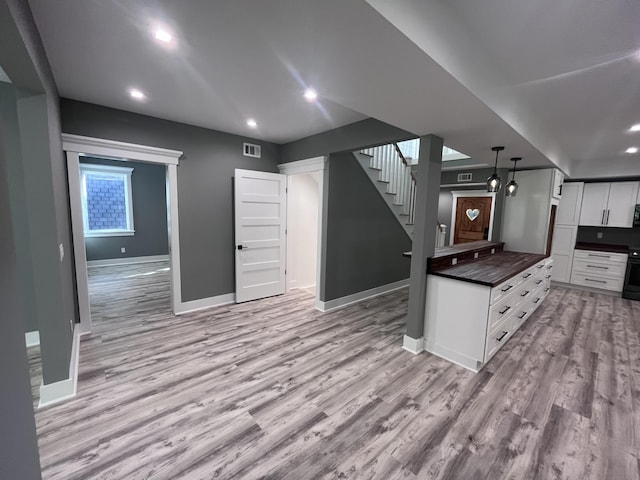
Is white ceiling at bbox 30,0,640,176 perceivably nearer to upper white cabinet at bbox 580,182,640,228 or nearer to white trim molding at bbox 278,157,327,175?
white trim molding at bbox 278,157,327,175

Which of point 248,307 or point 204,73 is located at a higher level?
point 204,73

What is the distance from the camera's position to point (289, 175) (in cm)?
454

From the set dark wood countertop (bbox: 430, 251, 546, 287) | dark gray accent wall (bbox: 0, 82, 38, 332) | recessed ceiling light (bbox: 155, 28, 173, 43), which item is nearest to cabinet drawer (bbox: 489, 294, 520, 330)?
dark wood countertop (bbox: 430, 251, 546, 287)

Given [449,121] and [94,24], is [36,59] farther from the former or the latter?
[449,121]

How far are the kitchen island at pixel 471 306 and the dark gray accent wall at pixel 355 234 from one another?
1.52 m

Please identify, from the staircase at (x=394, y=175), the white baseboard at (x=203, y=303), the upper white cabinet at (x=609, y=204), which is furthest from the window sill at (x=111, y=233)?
the upper white cabinet at (x=609, y=204)

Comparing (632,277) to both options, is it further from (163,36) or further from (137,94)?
(137,94)

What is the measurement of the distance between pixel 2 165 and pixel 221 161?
10.8 ft

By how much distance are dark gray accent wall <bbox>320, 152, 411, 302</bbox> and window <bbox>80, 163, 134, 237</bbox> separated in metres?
5.92

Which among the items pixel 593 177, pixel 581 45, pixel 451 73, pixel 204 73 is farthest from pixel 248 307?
pixel 593 177

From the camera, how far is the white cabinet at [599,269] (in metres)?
5.05

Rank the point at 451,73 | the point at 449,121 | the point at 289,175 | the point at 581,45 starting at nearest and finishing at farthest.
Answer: the point at 451,73, the point at 581,45, the point at 449,121, the point at 289,175

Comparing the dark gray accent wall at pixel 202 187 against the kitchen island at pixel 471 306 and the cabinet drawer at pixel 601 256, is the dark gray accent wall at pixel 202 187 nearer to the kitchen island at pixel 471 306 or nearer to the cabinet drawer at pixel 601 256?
the kitchen island at pixel 471 306

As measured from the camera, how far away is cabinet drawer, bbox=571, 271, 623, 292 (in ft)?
16.7
